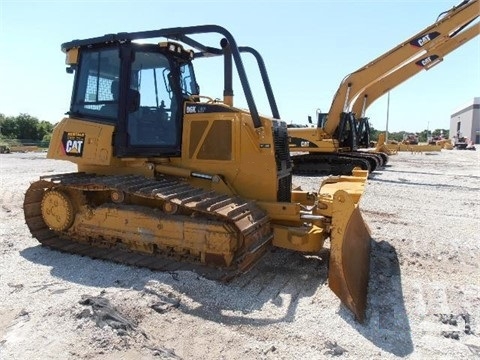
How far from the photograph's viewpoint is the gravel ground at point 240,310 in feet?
10.8

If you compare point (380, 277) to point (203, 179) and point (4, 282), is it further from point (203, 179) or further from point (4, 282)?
point (4, 282)

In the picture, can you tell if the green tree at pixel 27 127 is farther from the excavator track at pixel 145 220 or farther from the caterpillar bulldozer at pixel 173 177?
the excavator track at pixel 145 220

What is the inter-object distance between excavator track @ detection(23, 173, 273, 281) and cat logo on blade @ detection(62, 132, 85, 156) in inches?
12.9

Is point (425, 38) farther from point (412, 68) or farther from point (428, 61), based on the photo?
point (412, 68)

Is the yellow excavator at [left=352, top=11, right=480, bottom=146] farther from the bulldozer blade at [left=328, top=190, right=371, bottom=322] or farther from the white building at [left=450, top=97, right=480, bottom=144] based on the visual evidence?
the white building at [left=450, top=97, right=480, bottom=144]

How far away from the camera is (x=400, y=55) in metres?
13.9

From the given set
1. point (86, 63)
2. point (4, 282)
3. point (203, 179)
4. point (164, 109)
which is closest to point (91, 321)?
point (4, 282)

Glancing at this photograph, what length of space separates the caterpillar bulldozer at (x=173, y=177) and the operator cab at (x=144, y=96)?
0.01 m

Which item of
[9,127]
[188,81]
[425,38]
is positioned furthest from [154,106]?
[9,127]

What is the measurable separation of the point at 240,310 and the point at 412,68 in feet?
45.9

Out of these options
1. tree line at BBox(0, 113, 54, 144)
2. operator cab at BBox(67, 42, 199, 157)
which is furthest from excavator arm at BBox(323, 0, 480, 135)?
tree line at BBox(0, 113, 54, 144)

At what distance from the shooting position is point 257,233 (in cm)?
471

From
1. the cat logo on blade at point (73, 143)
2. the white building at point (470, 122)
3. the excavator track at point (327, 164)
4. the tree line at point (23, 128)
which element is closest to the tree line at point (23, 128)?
the tree line at point (23, 128)

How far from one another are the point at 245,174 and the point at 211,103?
1035mm
